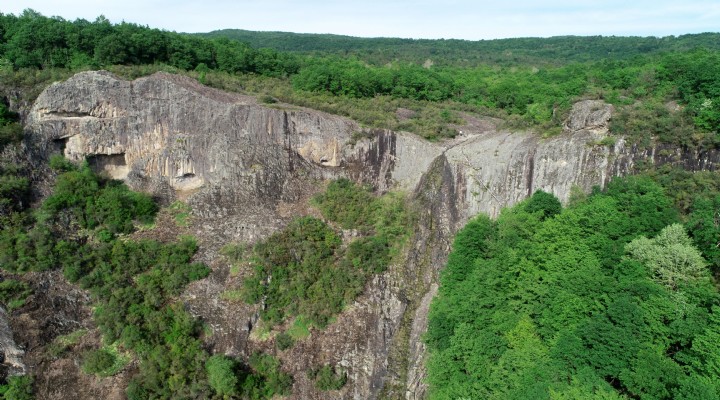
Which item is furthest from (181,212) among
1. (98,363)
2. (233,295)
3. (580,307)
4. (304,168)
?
(580,307)

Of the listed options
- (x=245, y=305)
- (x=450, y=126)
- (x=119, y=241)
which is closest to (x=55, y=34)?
(x=119, y=241)

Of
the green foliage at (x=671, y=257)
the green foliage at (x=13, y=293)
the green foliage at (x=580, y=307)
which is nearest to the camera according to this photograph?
the green foliage at (x=580, y=307)

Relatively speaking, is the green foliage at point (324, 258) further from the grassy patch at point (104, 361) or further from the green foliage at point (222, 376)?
the grassy patch at point (104, 361)

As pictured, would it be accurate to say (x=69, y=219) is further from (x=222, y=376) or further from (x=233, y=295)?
(x=222, y=376)

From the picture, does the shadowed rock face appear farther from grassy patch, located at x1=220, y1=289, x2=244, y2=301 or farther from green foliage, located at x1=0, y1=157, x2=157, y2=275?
green foliage, located at x1=0, y1=157, x2=157, y2=275

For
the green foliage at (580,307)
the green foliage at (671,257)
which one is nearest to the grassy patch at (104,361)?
the green foliage at (580,307)
